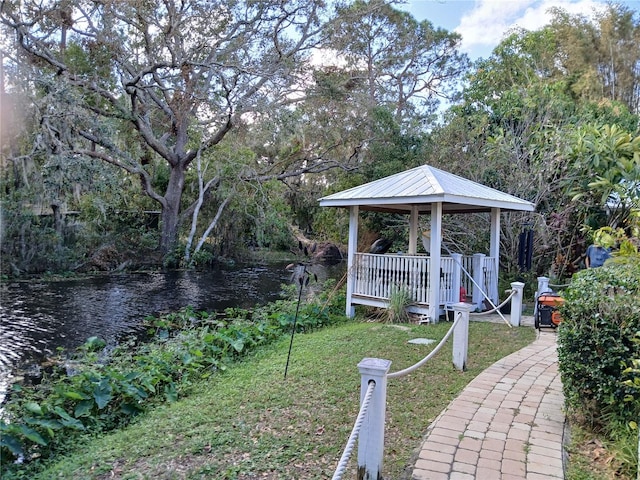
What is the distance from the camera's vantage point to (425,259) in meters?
8.60

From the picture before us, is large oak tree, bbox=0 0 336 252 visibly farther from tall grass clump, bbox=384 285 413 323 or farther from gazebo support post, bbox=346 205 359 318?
tall grass clump, bbox=384 285 413 323

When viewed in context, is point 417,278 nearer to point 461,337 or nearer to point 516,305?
point 516,305

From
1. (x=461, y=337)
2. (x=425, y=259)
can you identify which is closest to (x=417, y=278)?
(x=425, y=259)

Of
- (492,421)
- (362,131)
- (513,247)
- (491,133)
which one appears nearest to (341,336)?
(492,421)

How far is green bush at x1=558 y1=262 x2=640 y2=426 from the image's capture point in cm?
325

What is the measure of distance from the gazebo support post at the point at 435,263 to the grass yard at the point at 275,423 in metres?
2.14

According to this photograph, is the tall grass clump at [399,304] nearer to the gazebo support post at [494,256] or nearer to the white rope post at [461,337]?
the gazebo support post at [494,256]

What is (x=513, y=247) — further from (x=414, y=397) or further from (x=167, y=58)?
(x=167, y=58)

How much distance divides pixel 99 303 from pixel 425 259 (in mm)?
8053

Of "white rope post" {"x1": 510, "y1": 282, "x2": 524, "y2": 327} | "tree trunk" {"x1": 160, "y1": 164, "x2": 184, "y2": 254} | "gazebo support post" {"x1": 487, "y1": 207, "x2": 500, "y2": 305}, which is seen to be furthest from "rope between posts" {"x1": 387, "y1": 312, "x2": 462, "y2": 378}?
"tree trunk" {"x1": 160, "y1": 164, "x2": 184, "y2": 254}

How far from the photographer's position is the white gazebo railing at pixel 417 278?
28.4 ft

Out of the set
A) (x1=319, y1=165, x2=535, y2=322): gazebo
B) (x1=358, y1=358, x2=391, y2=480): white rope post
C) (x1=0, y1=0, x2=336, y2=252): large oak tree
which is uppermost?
(x1=0, y1=0, x2=336, y2=252): large oak tree

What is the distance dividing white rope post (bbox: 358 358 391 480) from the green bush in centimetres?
164

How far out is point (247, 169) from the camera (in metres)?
19.9
